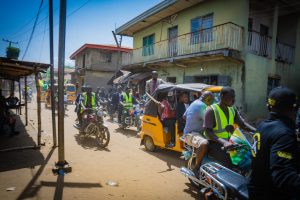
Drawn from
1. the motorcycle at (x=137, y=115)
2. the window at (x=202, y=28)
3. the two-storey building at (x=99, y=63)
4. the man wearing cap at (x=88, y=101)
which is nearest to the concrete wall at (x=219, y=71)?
the window at (x=202, y=28)

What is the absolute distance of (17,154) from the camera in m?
6.53

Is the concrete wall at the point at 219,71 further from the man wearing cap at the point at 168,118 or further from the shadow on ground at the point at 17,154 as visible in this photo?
the shadow on ground at the point at 17,154

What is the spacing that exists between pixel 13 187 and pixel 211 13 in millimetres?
12631

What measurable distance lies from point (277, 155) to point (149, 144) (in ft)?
18.8

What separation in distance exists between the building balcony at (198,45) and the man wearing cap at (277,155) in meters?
9.64

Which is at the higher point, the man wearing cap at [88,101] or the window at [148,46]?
the window at [148,46]

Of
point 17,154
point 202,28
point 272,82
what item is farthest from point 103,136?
point 272,82

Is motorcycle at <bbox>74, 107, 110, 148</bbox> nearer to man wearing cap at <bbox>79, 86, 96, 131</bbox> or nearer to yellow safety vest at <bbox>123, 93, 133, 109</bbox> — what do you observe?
man wearing cap at <bbox>79, 86, 96, 131</bbox>

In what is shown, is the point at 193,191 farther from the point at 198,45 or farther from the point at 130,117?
the point at 198,45

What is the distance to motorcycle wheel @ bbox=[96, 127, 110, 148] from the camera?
767 centimetres

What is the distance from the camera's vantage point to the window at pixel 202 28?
43.9 ft

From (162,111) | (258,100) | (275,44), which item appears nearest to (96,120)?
(162,111)

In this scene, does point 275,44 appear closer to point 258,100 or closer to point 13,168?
point 258,100

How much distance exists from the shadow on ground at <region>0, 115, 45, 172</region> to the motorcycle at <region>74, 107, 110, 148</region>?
1.77m
